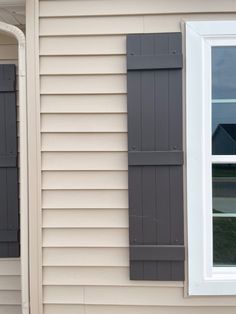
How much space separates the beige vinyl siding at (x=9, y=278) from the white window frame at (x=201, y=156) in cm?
122

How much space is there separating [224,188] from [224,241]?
0.34 m

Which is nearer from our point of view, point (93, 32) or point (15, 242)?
point (93, 32)

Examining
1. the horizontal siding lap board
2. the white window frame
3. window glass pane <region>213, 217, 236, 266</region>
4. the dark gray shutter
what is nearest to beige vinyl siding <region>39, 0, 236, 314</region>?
the horizontal siding lap board

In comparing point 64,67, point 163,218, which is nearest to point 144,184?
point 163,218

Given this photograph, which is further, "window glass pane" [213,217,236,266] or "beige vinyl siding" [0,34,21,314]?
"beige vinyl siding" [0,34,21,314]

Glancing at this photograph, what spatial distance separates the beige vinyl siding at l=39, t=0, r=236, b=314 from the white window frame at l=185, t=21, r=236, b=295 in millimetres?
111

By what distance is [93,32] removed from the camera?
2.30m

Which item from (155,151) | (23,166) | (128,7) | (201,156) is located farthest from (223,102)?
(23,166)

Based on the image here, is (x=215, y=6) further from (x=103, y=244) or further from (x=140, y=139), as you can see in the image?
(x=103, y=244)

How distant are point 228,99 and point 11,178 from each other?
1.57 metres

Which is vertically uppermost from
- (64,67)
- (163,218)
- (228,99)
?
(64,67)

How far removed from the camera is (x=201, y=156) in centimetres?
228

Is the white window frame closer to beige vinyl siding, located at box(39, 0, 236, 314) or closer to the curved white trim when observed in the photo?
beige vinyl siding, located at box(39, 0, 236, 314)

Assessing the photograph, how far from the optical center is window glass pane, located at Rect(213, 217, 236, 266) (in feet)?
7.72
